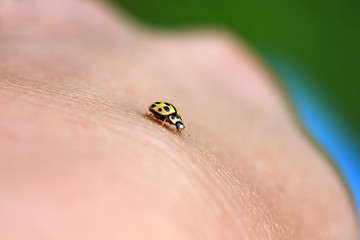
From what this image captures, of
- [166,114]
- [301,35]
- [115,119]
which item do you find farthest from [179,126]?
[301,35]

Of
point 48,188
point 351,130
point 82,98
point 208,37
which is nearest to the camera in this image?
point 48,188

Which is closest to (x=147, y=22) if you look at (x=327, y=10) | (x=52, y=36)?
(x=327, y=10)

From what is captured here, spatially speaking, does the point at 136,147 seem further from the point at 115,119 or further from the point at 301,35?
the point at 301,35

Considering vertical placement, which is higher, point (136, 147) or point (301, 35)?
point (301, 35)

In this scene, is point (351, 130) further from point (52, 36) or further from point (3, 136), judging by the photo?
point (3, 136)

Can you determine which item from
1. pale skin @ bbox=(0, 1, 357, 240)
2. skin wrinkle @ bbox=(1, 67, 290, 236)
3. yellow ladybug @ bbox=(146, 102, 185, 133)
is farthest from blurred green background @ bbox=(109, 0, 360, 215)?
skin wrinkle @ bbox=(1, 67, 290, 236)

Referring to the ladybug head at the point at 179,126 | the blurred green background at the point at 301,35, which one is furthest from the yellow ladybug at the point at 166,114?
the blurred green background at the point at 301,35
